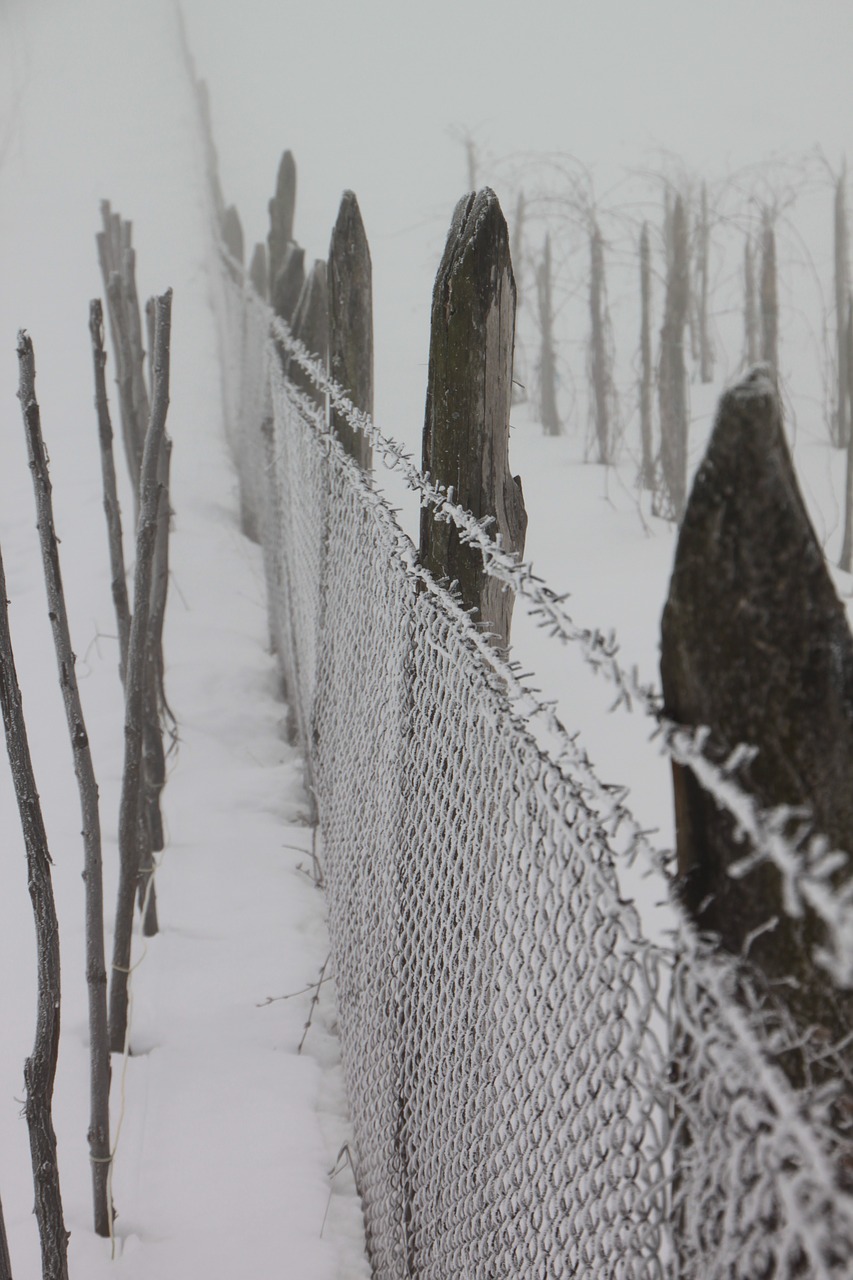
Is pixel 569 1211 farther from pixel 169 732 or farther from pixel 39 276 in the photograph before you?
pixel 39 276

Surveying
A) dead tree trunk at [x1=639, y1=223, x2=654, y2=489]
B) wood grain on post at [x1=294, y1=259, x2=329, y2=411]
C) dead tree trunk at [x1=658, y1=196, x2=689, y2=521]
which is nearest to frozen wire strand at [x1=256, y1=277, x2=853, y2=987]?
wood grain on post at [x1=294, y1=259, x2=329, y2=411]

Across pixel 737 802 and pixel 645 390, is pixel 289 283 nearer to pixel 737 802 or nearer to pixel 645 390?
pixel 737 802

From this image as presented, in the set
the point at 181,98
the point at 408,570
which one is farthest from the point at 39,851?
the point at 181,98

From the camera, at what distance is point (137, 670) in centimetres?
205

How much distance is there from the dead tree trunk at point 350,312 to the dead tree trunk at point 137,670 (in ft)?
2.04

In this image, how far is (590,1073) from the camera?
82cm

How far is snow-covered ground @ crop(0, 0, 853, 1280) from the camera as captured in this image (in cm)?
192

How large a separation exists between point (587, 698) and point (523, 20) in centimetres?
4891

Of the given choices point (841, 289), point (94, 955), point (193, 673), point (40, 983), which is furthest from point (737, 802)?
point (841, 289)

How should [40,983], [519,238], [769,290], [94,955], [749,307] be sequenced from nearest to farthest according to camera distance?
[40,983] < [94,955] < [769,290] < [749,307] < [519,238]

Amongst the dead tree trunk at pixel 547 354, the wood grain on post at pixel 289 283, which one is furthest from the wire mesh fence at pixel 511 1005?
the dead tree trunk at pixel 547 354

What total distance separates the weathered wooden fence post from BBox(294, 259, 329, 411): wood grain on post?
117 inches

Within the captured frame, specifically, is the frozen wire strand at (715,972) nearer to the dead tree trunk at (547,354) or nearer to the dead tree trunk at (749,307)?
the dead tree trunk at (749,307)

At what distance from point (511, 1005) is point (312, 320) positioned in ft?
9.67
